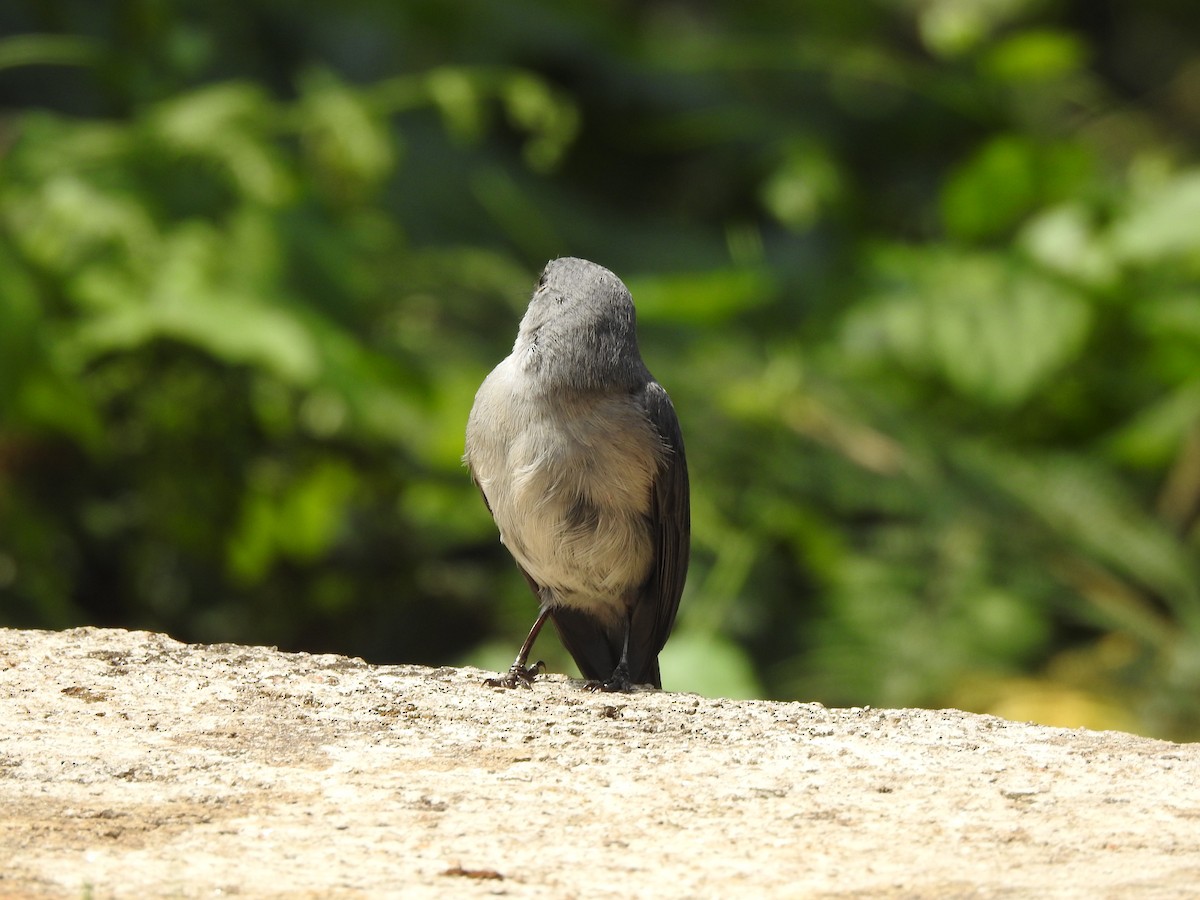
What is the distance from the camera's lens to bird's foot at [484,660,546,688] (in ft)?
11.1

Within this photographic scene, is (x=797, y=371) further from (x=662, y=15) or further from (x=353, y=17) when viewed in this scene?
(x=662, y=15)

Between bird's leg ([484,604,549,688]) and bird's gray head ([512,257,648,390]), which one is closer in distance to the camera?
bird's leg ([484,604,549,688])

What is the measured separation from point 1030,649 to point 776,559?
107 cm

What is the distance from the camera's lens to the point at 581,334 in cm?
379

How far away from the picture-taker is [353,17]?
7688 millimetres

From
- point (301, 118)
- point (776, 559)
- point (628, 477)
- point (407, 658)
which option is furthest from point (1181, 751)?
point (301, 118)

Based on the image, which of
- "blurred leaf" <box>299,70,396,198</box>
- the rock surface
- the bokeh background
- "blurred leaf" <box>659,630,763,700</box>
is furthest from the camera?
"blurred leaf" <box>299,70,396,198</box>

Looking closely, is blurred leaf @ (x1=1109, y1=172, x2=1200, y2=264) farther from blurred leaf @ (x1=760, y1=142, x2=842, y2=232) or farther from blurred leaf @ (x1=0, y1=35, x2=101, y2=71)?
blurred leaf @ (x1=0, y1=35, x2=101, y2=71)

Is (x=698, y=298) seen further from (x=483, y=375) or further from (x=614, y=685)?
(x=614, y=685)

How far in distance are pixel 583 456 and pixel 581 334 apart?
1.03 feet

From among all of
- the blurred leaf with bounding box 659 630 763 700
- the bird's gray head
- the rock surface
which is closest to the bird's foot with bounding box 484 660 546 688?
the rock surface

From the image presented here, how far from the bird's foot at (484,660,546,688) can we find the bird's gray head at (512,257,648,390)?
0.73 m

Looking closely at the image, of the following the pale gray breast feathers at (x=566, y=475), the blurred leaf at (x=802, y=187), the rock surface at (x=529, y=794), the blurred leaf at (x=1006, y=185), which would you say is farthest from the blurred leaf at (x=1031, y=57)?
the rock surface at (x=529, y=794)

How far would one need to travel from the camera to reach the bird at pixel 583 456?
12.4 feet
